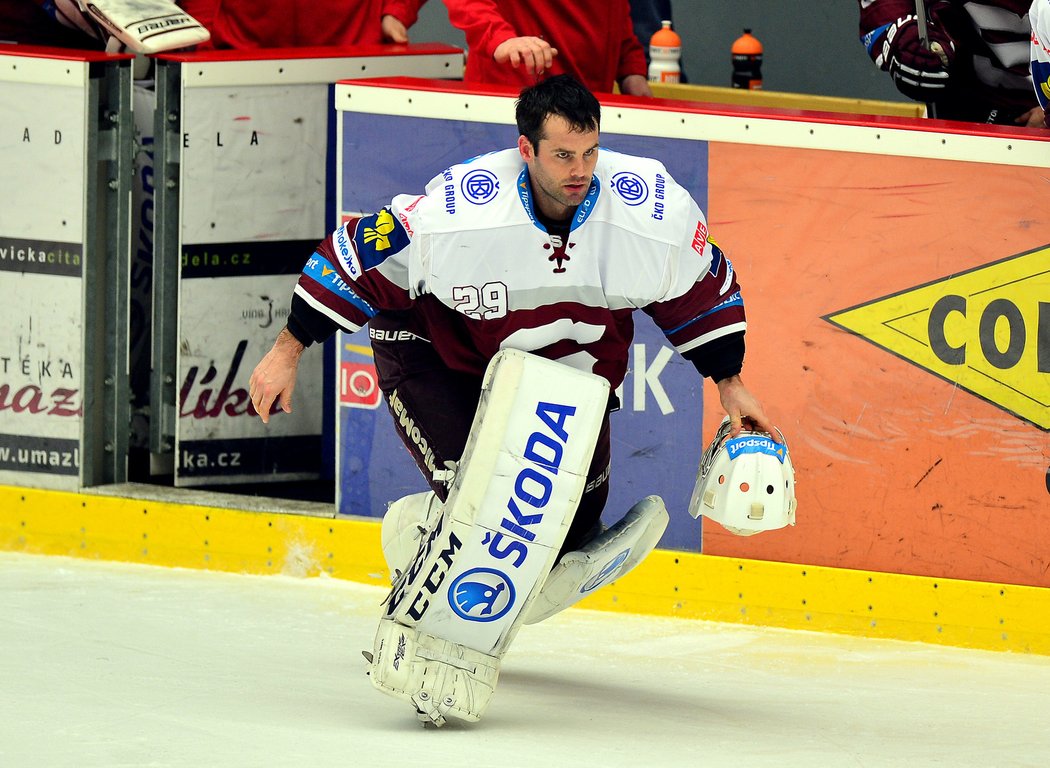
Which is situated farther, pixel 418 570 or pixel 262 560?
pixel 262 560

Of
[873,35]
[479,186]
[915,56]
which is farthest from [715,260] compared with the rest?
[873,35]

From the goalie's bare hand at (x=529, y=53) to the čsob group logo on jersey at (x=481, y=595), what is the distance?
184 centimetres

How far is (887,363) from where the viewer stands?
456 centimetres

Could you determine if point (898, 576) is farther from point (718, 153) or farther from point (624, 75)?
point (624, 75)

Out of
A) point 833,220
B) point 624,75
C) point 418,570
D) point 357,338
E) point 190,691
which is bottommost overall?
point 190,691

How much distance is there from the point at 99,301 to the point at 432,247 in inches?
77.9

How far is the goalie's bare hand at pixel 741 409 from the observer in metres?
3.72

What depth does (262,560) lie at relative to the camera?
16.9 ft

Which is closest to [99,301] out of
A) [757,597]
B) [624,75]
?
[624,75]

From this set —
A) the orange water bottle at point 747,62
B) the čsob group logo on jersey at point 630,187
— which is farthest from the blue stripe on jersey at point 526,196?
the orange water bottle at point 747,62

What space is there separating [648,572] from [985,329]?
1.08 metres

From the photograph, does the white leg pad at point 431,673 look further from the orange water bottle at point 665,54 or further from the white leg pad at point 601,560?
the orange water bottle at point 665,54

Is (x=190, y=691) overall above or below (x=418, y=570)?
below

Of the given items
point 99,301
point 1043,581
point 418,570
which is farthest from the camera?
point 99,301
